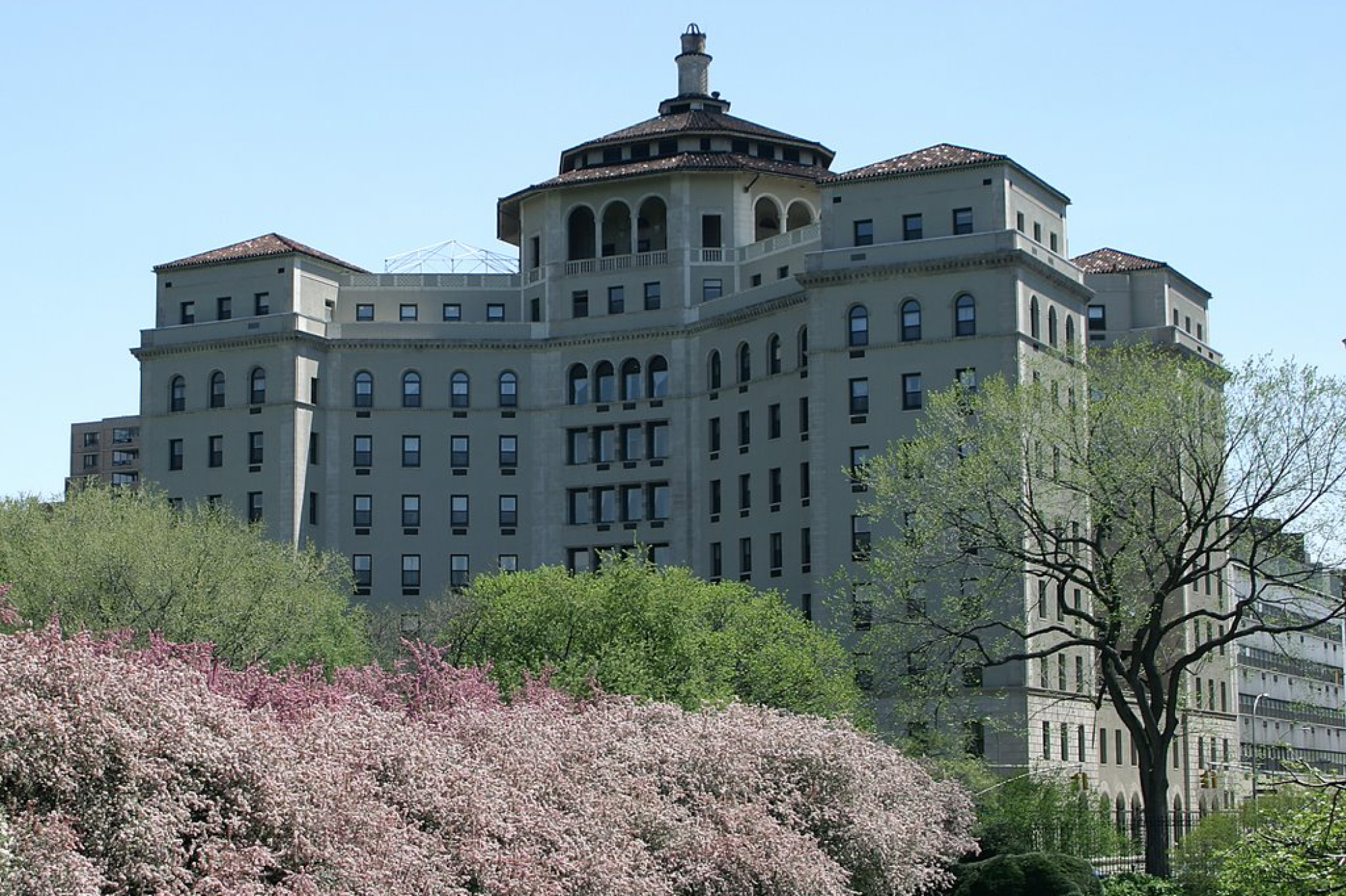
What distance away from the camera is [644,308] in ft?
384

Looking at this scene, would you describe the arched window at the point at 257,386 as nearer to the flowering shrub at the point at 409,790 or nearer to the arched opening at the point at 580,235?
the arched opening at the point at 580,235

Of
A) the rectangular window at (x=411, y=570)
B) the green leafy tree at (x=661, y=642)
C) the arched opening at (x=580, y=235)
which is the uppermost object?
the arched opening at (x=580, y=235)

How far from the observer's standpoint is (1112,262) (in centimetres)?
12156

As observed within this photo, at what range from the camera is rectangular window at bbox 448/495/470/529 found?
11844 centimetres

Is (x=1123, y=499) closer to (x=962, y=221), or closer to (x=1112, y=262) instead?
(x=962, y=221)

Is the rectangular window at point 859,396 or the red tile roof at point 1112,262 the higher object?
the red tile roof at point 1112,262

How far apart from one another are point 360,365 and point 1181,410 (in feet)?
204

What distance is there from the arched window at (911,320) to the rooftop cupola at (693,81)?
29653 mm

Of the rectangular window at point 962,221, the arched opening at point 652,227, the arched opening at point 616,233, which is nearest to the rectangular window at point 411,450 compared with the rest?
the arched opening at point 616,233

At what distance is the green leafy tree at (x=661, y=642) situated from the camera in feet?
235

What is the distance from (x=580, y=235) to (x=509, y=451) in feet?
46.3

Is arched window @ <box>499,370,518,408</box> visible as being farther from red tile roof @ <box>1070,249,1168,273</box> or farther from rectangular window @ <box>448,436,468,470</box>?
red tile roof @ <box>1070,249,1168,273</box>

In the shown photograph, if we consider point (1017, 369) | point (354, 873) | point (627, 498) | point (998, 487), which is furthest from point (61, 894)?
point (627, 498)

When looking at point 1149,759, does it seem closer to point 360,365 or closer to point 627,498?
point 627,498
